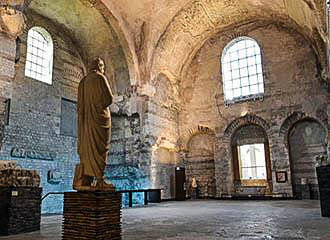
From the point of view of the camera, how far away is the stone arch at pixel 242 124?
1497 centimetres

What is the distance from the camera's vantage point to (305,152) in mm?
13961

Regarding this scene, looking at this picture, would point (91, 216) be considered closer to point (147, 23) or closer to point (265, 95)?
point (147, 23)

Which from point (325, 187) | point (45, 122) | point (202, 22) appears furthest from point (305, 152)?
point (45, 122)

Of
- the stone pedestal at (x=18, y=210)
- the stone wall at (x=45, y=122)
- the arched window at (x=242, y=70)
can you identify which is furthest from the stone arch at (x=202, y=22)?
the stone pedestal at (x=18, y=210)

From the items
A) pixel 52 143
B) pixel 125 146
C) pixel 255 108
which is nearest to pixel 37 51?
pixel 52 143

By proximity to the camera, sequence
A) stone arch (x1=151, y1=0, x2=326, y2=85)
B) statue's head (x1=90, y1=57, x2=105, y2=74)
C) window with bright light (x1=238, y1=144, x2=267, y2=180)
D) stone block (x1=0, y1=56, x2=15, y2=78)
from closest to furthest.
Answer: statue's head (x1=90, y1=57, x2=105, y2=74), stone block (x1=0, y1=56, x2=15, y2=78), stone arch (x1=151, y1=0, x2=326, y2=85), window with bright light (x1=238, y1=144, x2=267, y2=180)

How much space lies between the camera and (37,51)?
13242 mm

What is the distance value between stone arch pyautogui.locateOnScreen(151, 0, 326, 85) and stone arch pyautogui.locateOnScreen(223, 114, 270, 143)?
12.7 ft

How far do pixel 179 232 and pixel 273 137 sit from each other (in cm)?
1076

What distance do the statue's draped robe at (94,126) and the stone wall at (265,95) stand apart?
11.8 m

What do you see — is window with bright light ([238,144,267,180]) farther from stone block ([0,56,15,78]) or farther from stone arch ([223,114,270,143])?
stone block ([0,56,15,78])

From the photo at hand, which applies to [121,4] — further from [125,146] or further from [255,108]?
[255,108]

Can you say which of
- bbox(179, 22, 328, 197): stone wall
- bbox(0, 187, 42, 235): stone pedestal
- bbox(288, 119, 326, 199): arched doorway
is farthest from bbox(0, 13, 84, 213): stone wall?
bbox(288, 119, 326, 199): arched doorway

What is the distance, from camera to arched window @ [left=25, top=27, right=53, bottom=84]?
42.1ft
